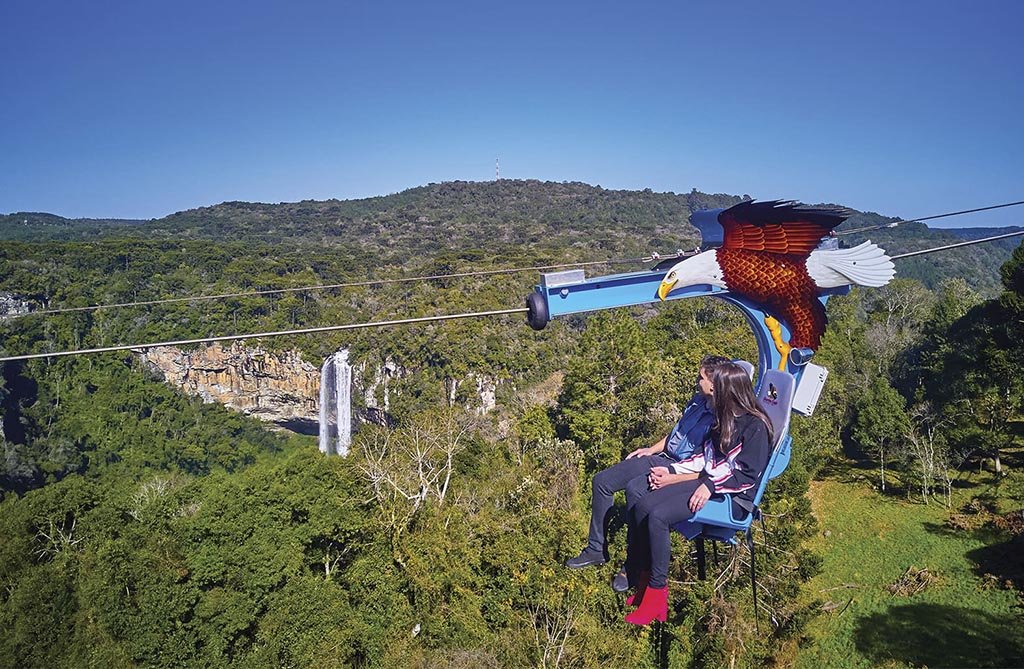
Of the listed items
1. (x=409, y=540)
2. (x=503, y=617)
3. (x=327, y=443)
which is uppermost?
(x=409, y=540)

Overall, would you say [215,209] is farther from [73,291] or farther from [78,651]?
[78,651]

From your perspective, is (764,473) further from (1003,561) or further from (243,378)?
(243,378)

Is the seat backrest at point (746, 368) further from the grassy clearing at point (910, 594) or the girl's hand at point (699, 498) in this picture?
the grassy clearing at point (910, 594)

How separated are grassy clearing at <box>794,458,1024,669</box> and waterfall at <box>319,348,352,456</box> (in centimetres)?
3567

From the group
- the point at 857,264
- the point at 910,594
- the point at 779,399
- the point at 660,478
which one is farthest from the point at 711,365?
the point at 910,594

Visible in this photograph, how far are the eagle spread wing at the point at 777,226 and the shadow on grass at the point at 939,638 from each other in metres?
19.3

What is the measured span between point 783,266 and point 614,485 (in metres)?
2.05

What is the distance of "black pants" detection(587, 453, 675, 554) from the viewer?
443 cm

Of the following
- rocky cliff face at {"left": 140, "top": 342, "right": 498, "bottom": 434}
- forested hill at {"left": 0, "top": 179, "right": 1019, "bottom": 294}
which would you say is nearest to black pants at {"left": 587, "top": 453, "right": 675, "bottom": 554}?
rocky cliff face at {"left": 140, "top": 342, "right": 498, "bottom": 434}

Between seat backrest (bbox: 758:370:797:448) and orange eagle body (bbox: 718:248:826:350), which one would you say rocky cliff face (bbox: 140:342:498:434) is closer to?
orange eagle body (bbox: 718:248:826:350)

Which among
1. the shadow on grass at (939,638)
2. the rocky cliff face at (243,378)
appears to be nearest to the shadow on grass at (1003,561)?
the shadow on grass at (939,638)

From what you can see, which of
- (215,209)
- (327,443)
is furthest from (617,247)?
(215,209)

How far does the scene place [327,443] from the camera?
172 feet

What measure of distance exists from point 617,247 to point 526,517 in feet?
247
